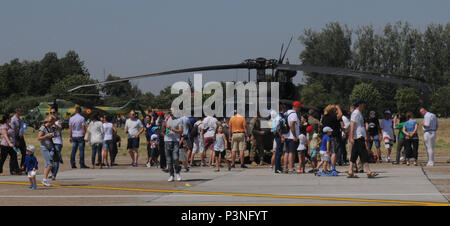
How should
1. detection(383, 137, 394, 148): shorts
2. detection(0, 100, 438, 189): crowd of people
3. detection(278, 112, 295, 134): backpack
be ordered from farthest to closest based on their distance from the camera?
detection(383, 137, 394, 148): shorts, detection(278, 112, 295, 134): backpack, detection(0, 100, 438, 189): crowd of people

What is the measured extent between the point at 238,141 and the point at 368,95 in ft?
229

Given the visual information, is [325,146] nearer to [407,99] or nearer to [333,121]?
[333,121]

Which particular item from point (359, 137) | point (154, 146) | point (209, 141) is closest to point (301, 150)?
point (359, 137)

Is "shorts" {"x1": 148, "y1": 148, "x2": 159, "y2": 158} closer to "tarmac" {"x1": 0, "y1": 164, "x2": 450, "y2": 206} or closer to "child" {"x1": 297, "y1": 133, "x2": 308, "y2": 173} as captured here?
"tarmac" {"x1": 0, "y1": 164, "x2": 450, "y2": 206}

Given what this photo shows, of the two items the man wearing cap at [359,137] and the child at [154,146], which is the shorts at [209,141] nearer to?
the child at [154,146]

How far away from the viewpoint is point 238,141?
19.4 metres

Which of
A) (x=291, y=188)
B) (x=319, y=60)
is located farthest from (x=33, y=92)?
(x=291, y=188)

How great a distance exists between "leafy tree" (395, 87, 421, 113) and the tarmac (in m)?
70.5

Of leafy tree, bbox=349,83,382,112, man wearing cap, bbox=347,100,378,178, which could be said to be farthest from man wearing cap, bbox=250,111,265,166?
leafy tree, bbox=349,83,382,112

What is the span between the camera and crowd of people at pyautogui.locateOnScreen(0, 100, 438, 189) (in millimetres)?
15359

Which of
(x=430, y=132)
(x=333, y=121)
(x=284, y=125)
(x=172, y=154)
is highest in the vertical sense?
(x=333, y=121)
